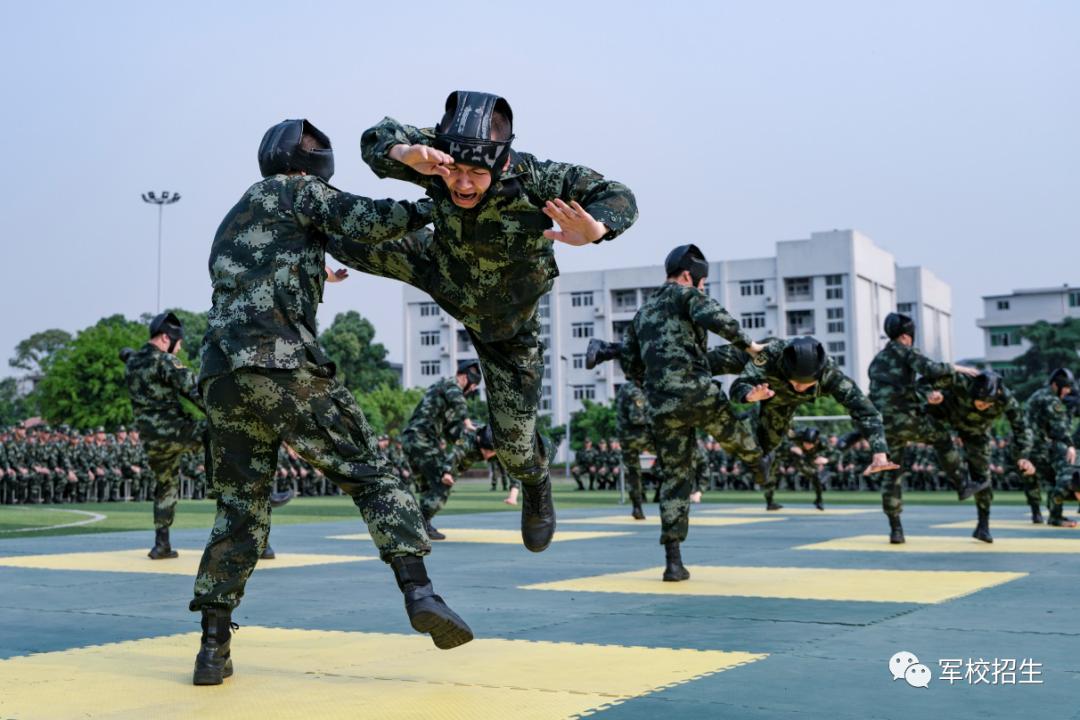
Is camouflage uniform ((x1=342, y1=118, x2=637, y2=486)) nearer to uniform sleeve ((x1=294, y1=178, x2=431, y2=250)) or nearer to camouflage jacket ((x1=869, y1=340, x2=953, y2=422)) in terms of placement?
uniform sleeve ((x1=294, y1=178, x2=431, y2=250))

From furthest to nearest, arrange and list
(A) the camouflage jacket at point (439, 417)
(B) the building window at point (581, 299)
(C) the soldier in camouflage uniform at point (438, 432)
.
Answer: (B) the building window at point (581, 299) < (A) the camouflage jacket at point (439, 417) < (C) the soldier in camouflage uniform at point (438, 432)

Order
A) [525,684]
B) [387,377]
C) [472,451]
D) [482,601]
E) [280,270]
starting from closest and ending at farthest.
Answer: [525,684] < [280,270] < [482,601] < [472,451] < [387,377]

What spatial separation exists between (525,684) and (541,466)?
5.33ft

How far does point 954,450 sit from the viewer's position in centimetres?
1191

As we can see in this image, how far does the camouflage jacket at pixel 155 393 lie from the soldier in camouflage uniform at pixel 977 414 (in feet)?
24.5

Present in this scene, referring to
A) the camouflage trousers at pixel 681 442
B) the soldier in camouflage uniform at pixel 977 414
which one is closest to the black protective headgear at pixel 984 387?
the soldier in camouflage uniform at pixel 977 414

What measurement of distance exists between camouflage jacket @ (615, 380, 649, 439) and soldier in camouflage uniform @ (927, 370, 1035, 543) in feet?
18.2

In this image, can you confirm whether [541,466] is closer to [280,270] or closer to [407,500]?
[407,500]

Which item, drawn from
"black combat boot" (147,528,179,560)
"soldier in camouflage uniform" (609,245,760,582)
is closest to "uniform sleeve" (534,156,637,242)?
"soldier in camouflage uniform" (609,245,760,582)

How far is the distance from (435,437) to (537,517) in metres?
7.42

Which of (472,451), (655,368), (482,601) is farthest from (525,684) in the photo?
(472,451)

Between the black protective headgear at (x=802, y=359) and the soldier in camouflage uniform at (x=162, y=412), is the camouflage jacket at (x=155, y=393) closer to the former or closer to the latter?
the soldier in camouflage uniform at (x=162, y=412)

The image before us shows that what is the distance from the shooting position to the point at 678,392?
8.15m

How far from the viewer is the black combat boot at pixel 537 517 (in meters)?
5.96
